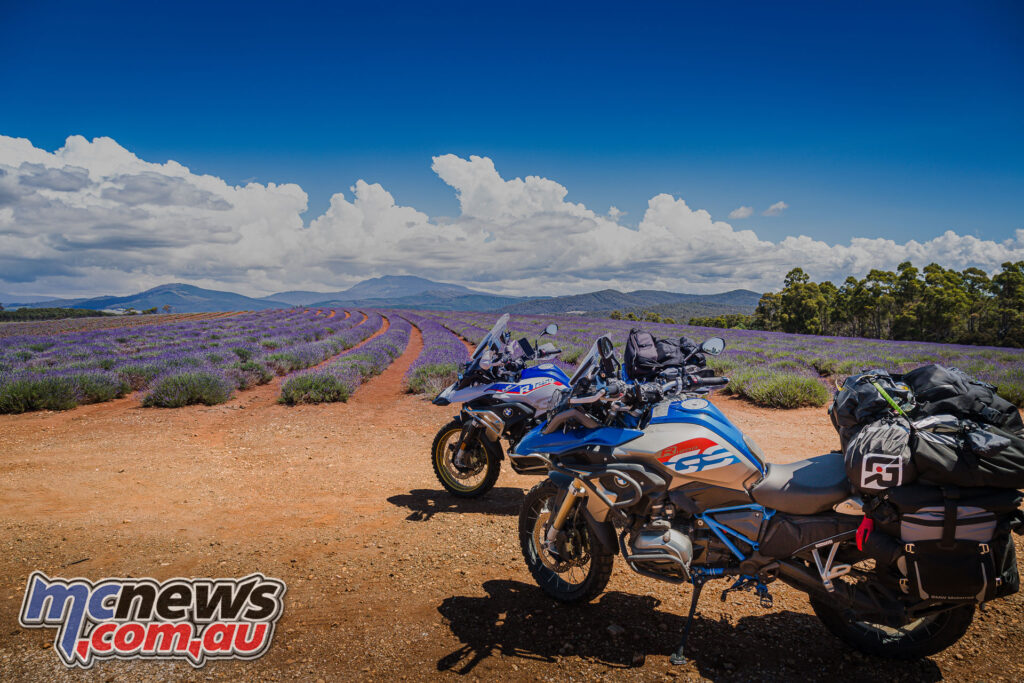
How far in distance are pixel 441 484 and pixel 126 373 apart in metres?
11.2

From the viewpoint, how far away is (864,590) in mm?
2725

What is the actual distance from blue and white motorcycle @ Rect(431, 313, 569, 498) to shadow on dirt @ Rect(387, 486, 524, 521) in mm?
122

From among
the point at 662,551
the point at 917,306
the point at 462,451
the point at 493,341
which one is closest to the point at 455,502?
the point at 462,451

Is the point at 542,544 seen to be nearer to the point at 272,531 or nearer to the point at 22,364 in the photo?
the point at 272,531

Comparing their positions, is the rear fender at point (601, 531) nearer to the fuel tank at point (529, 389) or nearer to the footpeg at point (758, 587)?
the footpeg at point (758, 587)

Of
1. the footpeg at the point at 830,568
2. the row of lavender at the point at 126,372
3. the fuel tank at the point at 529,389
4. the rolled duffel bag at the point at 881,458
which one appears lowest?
the row of lavender at the point at 126,372

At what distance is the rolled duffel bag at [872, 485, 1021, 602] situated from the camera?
7.92 feet

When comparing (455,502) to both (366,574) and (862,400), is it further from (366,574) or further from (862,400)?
(862,400)

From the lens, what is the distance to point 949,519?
242 cm

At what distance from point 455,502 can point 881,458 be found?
14.0 ft

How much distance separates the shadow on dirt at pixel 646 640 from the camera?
2998mm

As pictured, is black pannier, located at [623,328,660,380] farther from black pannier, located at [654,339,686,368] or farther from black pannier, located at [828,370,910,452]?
black pannier, located at [828,370,910,452]

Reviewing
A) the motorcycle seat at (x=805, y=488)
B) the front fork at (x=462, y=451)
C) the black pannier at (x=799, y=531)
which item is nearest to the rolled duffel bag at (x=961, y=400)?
the motorcycle seat at (x=805, y=488)

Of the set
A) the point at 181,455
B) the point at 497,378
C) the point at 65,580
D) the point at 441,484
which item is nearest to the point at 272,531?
the point at 65,580
